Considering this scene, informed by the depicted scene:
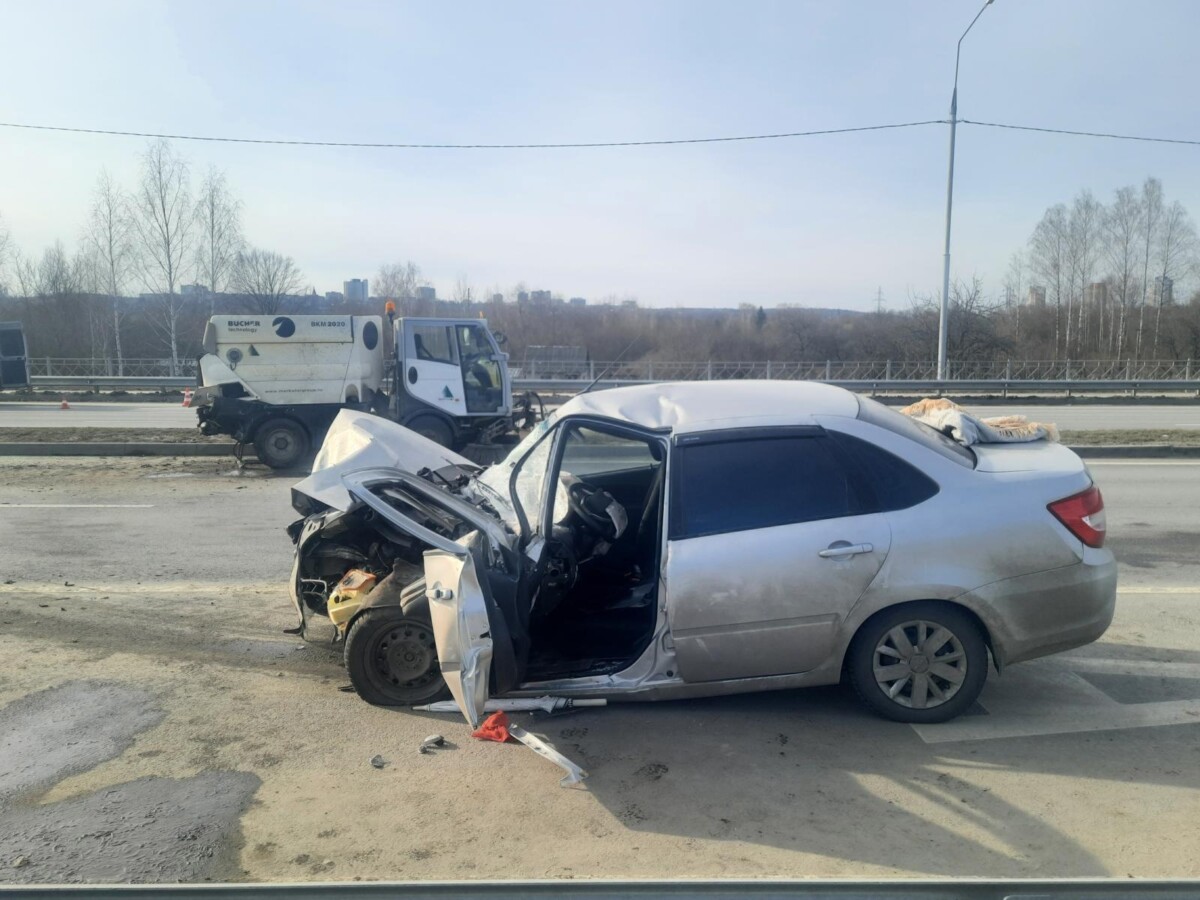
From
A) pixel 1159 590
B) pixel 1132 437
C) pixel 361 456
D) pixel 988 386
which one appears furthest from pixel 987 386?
pixel 361 456

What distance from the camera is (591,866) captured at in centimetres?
327

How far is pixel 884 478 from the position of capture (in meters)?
4.37

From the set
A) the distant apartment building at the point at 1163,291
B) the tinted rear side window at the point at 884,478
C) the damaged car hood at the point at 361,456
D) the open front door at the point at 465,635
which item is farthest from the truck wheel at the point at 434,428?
the distant apartment building at the point at 1163,291

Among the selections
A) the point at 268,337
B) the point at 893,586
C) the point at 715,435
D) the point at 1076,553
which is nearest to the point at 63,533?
the point at 268,337

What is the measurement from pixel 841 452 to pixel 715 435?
610mm

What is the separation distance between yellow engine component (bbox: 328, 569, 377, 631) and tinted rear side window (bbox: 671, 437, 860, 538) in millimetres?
1820

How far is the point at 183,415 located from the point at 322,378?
11.3 meters

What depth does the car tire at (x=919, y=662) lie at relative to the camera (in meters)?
4.25

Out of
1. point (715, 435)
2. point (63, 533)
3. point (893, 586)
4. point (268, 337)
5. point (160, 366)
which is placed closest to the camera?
point (893, 586)

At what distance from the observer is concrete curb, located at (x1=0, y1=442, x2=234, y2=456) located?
15484 mm

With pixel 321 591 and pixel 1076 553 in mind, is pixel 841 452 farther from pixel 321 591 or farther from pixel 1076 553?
pixel 321 591

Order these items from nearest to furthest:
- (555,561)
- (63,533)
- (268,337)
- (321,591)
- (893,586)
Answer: (893,586) < (555,561) < (321,591) < (63,533) < (268,337)

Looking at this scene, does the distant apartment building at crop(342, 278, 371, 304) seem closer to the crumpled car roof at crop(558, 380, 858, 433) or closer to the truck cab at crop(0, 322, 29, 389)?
the truck cab at crop(0, 322, 29, 389)

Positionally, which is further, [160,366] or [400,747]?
[160,366]
